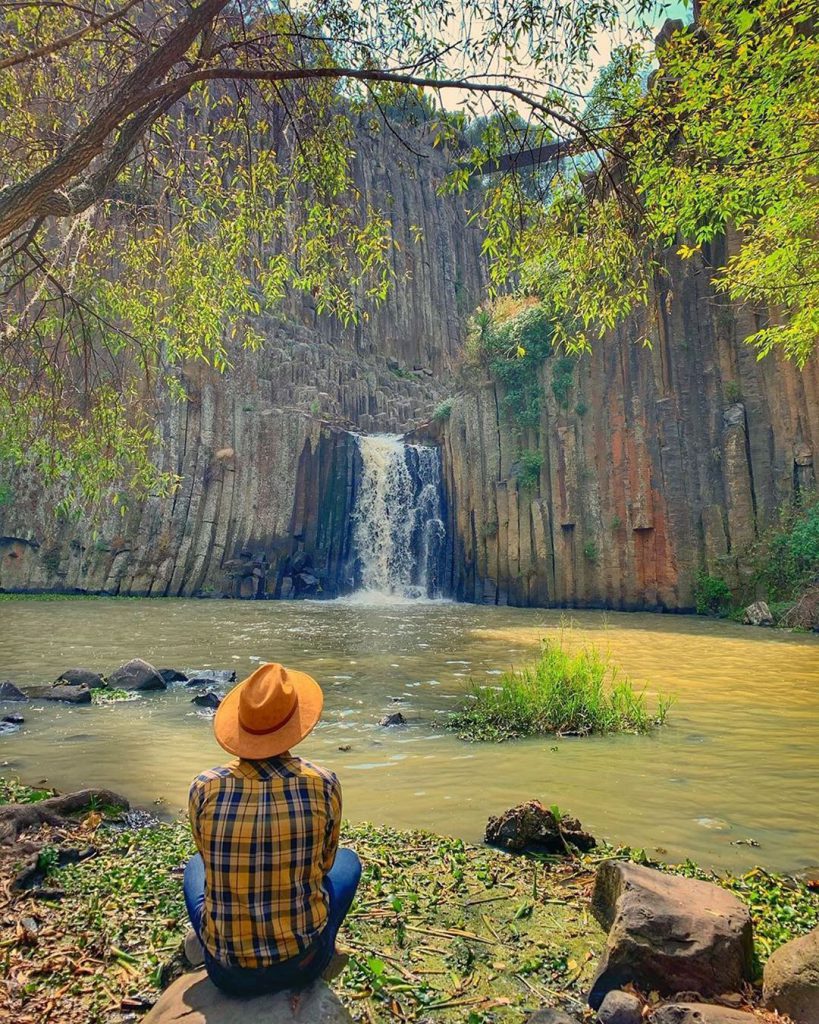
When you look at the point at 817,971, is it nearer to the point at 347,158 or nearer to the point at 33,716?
the point at 347,158

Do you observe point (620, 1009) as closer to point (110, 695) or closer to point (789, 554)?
point (110, 695)

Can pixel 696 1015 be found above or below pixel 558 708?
below

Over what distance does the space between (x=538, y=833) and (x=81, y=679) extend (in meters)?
7.48

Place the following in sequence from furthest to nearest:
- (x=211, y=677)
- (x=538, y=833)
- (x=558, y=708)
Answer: (x=211, y=677) → (x=558, y=708) → (x=538, y=833)

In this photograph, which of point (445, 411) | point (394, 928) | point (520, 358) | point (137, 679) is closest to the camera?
point (394, 928)

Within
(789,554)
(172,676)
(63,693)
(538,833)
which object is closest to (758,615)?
(789,554)

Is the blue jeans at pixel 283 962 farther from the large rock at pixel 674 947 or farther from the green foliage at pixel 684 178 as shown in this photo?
the green foliage at pixel 684 178

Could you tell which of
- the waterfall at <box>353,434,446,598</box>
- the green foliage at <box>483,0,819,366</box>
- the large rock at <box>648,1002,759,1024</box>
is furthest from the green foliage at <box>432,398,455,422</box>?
the large rock at <box>648,1002,759,1024</box>

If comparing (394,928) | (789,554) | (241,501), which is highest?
(241,501)

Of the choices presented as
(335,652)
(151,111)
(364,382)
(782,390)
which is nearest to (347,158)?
(151,111)

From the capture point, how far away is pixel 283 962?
7.48 ft

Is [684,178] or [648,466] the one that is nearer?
[684,178]

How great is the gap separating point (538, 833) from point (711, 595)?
56.6 ft

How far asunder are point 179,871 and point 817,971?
3.01 m
